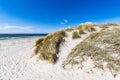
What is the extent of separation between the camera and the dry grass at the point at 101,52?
18.3 feet

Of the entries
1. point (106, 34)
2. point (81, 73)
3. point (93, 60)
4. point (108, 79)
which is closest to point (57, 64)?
point (81, 73)

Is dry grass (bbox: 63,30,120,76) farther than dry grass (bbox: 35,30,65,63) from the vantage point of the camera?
No

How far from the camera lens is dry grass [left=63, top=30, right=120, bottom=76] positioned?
220 inches

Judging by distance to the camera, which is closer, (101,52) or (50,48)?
(101,52)

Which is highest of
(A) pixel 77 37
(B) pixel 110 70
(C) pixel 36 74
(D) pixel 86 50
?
(A) pixel 77 37

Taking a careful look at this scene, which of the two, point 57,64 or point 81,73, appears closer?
point 81,73

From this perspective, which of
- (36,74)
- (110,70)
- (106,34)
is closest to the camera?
(110,70)

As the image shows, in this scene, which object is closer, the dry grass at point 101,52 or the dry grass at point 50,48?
the dry grass at point 101,52

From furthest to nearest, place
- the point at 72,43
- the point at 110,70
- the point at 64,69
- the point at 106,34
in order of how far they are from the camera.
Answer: the point at 72,43, the point at 106,34, the point at 64,69, the point at 110,70

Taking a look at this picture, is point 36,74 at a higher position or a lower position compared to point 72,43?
lower

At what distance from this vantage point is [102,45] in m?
6.88

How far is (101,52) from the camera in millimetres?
6328

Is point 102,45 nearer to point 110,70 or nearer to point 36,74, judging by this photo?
point 110,70

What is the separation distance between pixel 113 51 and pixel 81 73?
231 centimetres
